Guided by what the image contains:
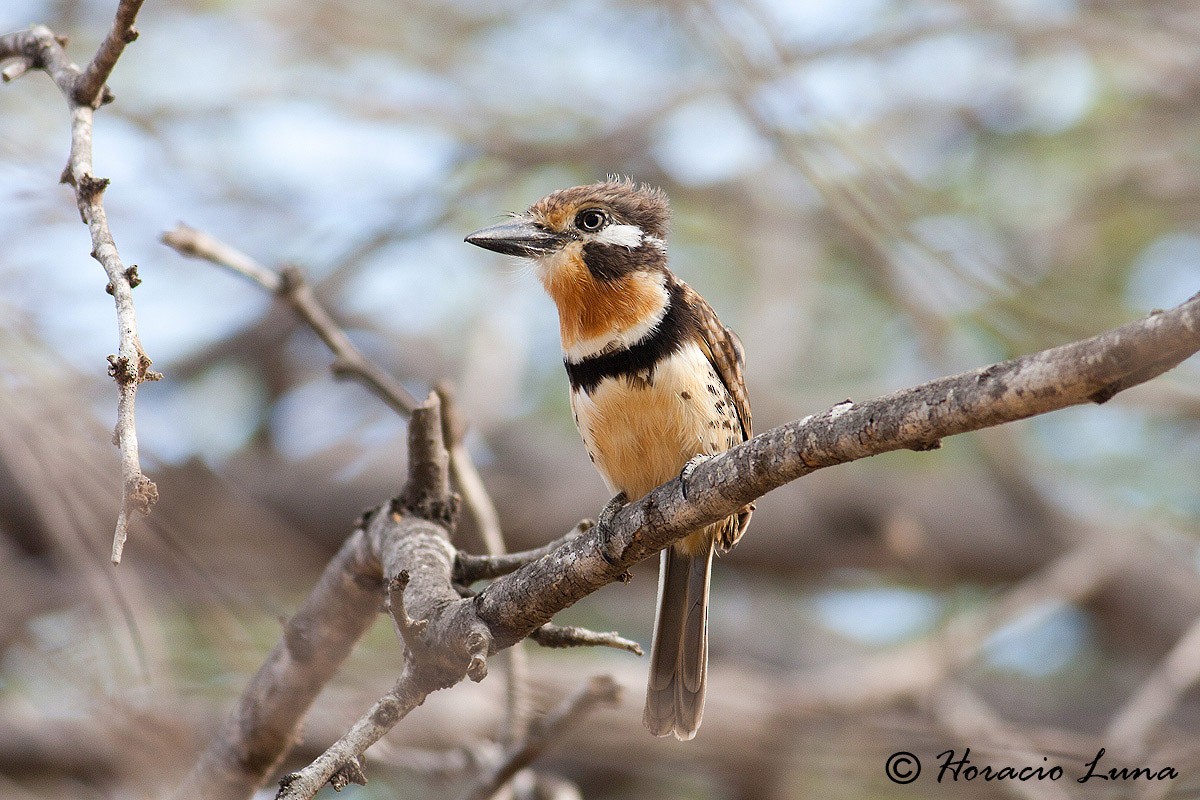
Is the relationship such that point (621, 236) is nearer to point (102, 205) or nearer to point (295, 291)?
point (295, 291)

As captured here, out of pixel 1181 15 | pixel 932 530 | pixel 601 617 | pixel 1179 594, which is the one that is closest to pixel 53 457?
pixel 601 617

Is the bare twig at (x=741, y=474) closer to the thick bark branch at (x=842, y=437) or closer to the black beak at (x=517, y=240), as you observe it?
the thick bark branch at (x=842, y=437)

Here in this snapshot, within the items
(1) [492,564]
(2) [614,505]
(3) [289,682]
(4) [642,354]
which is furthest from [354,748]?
(4) [642,354]

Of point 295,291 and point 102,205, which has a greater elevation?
point 295,291

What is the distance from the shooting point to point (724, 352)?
3.29m

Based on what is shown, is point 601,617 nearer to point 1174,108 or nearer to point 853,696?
point 853,696

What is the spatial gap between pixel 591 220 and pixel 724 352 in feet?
1.85

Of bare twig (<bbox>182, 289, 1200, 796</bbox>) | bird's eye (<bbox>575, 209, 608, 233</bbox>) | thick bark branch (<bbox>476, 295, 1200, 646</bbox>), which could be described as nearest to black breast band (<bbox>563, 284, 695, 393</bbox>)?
bird's eye (<bbox>575, 209, 608, 233</bbox>)

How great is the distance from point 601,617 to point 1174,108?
4369 mm

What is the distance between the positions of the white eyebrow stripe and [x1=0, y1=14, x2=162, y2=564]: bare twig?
5.00ft

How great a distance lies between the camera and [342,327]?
653 centimetres

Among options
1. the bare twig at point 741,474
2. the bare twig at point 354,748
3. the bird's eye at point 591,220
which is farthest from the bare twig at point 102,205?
the bird's eye at point 591,220

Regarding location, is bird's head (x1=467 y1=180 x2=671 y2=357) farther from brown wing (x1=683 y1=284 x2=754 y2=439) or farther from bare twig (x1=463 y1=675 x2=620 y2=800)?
bare twig (x1=463 y1=675 x2=620 y2=800)

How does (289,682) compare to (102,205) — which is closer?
(102,205)
